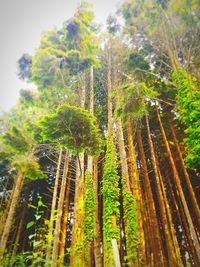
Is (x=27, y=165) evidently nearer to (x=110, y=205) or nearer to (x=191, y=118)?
(x=110, y=205)

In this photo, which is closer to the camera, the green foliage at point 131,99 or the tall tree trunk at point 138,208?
the tall tree trunk at point 138,208

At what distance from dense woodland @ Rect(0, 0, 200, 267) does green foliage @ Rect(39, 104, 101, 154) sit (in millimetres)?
36

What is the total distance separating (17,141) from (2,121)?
3.61m

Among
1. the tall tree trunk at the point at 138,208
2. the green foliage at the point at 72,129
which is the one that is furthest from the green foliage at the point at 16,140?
the tall tree trunk at the point at 138,208

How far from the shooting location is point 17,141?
11594 mm

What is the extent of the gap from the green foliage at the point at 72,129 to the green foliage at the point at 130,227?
231 cm

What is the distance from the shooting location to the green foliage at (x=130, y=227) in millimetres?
7005

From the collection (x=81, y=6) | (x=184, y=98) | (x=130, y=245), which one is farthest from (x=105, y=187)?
(x=81, y=6)

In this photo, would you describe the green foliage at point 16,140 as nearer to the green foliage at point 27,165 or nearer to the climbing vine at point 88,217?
the green foliage at point 27,165

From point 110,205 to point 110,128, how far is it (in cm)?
363

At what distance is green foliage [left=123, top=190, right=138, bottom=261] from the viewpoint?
7.01 meters

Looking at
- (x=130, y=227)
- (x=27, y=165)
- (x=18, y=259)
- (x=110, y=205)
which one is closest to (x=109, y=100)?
(x=110, y=205)

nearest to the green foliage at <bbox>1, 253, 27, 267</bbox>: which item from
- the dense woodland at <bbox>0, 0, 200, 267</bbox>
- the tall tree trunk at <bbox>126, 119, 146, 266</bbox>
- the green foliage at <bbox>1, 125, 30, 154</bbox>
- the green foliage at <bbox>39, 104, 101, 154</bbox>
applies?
the dense woodland at <bbox>0, 0, 200, 267</bbox>

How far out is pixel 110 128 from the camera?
998 centimetres
